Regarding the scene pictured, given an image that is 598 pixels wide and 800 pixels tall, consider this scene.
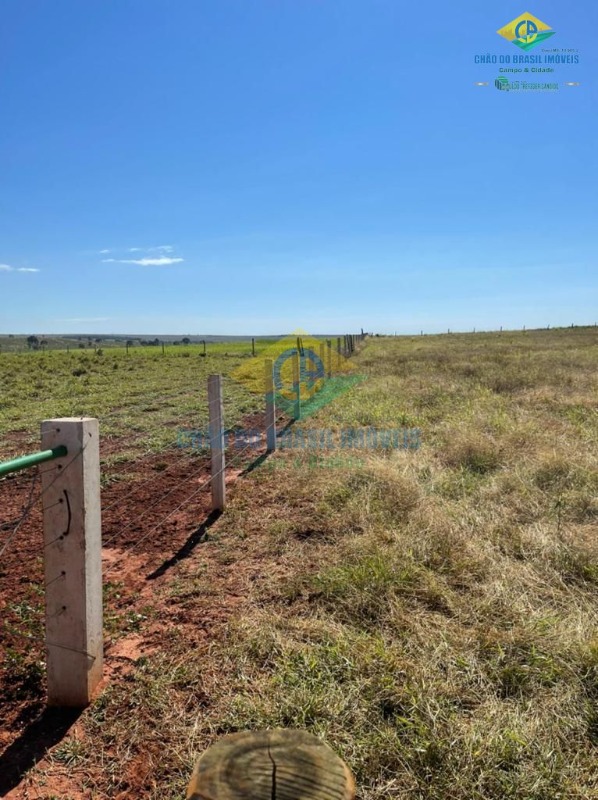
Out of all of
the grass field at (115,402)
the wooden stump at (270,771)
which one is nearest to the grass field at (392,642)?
the wooden stump at (270,771)

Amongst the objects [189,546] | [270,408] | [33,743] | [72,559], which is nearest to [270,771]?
[72,559]

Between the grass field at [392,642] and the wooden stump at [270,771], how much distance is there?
3.30ft

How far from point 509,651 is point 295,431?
6155 mm

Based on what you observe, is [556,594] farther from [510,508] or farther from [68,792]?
[68,792]

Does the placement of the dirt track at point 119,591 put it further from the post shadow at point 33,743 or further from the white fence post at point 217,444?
the white fence post at point 217,444

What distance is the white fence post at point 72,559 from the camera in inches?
83.7

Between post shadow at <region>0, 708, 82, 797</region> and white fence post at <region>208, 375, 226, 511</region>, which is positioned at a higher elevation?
white fence post at <region>208, 375, 226, 511</region>

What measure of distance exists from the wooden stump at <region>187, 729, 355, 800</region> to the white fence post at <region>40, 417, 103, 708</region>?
4.34ft

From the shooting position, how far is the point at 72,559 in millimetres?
2172

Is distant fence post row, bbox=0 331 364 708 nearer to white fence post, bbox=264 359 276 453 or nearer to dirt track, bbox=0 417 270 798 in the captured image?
dirt track, bbox=0 417 270 798

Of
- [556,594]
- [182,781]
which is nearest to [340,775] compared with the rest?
[182,781]

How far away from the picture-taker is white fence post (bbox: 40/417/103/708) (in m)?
2.13

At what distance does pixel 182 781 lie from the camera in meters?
1.90

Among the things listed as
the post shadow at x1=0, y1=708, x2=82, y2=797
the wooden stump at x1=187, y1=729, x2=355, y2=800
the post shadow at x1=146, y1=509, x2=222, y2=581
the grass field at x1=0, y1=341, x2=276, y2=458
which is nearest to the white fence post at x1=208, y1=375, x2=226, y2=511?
the post shadow at x1=146, y1=509, x2=222, y2=581
